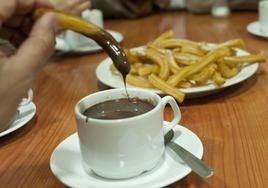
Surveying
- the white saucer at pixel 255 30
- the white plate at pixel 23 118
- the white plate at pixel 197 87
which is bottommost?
the white saucer at pixel 255 30

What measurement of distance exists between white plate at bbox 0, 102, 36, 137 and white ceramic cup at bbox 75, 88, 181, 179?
223mm

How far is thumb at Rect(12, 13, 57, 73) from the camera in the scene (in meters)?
0.59

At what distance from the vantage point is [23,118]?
34.4 inches

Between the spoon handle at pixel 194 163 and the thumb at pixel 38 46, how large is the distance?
23 centimetres

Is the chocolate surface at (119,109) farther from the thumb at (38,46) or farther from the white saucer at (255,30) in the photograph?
the white saucer at (255,30)

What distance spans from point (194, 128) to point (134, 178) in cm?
22

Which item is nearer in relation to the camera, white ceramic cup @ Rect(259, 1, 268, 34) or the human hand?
the human hand

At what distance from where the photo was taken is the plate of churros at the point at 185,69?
91 cm

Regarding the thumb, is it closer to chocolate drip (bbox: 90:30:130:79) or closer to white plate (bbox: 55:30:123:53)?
chocolate drip (bbox: 90:30:130:79)

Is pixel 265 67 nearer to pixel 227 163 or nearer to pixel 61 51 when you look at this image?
pixel 227 163

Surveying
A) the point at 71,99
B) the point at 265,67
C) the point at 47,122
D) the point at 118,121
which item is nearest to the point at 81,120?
the point at 118,121

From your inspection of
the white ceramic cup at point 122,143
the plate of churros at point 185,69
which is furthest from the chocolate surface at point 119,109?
the plate of churros at point 185,69

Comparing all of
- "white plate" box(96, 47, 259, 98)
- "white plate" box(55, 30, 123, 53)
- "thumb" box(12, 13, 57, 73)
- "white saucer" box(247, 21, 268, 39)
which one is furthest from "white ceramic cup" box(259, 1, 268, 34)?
"thumb" box(12, 13, 57, 73)

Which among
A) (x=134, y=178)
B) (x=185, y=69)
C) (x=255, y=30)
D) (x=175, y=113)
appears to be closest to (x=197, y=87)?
(x=185, y=69)
